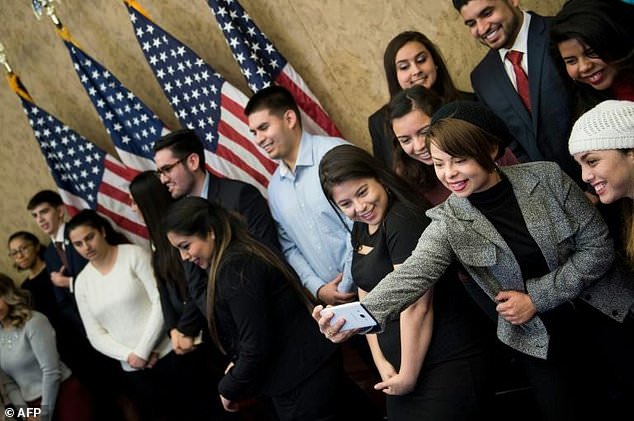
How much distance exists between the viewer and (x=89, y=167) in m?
5.15

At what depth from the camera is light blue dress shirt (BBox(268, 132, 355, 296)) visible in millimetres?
3848

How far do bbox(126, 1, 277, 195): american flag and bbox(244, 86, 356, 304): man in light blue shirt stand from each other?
29.2 inches

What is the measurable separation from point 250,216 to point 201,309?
628 mm

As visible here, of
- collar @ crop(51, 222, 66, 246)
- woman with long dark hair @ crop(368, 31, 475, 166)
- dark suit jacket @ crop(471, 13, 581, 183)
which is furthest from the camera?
collar @ crop(51, 222, 66, 246)

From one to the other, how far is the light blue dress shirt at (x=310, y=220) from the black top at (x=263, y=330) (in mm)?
771

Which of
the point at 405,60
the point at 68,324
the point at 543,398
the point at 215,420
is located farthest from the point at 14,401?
the point at 543,398

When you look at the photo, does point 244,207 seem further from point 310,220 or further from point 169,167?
point 169,167

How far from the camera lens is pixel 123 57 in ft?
17.1

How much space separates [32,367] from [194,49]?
85.6 inches

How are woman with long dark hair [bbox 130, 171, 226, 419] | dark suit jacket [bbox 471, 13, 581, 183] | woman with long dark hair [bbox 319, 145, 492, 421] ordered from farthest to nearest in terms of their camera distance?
woman with long dark hair [bbox 130, 171, 226, 419] < dark suit jacket [bbox 471, 13, 581, 183] < woman with long dark hair [bbox 319, 145, 492, 421]

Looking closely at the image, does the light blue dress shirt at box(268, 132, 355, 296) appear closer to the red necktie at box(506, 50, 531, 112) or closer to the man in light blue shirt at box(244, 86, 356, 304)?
the man in light blue shirt at box(244, 86, 356, 304)

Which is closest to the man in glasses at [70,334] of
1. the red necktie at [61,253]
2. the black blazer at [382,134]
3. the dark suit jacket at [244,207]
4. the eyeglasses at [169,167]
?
the red necktie at [61,253]

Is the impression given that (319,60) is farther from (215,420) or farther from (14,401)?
(14,401)

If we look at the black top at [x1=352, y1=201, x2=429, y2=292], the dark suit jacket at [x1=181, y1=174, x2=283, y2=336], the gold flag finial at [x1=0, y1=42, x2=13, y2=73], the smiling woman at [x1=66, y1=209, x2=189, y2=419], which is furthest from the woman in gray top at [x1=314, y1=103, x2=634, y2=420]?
the gold flag finial at [x1=0, y1=42, x2=13, y2=73]
